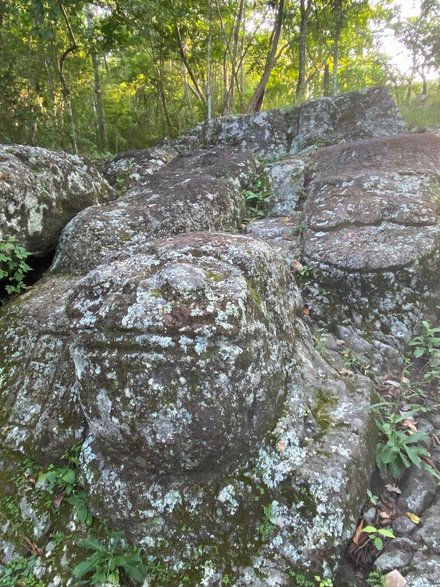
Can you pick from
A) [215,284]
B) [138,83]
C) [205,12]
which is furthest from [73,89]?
[215,284]

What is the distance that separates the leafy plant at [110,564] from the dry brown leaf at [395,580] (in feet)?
4.67

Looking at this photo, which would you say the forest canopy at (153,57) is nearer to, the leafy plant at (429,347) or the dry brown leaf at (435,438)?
the leafy plant at (429,347)

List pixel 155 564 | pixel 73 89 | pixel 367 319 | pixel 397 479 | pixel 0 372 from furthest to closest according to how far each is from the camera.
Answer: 1. pixel 73 89
2. pixel 367 319
3. pixel 0 372
4. pixel 397 479
5. pixel 155 564

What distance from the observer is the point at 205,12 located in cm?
1076

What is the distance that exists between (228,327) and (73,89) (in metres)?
10.3

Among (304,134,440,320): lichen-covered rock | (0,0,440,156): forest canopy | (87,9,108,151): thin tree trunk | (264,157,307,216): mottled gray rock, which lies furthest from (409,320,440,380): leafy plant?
(87,9,108,151): thin tree trunk

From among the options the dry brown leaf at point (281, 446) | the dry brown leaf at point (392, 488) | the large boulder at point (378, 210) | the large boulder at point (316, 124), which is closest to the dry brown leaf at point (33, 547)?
the dry brown leaf at point (281, 446)

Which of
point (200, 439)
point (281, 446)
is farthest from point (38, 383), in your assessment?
point (281, 446)

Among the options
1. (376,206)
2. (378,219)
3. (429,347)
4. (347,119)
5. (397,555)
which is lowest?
(397,555)

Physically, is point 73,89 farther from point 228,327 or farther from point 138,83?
point 228,327

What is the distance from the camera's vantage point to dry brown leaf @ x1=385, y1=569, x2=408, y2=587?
2.34 m

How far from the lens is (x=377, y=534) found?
2621 millimetres

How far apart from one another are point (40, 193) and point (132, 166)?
8.35 ft

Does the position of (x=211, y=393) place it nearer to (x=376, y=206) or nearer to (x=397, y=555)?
(x=397, y=555)
